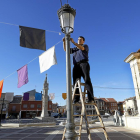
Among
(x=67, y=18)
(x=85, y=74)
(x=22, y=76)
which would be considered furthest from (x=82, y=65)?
(x=22, y=76)

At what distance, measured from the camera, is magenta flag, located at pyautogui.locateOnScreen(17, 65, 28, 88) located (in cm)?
770

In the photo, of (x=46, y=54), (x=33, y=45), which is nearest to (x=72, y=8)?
(x=46, y=54)

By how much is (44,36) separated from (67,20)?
3.11 metres

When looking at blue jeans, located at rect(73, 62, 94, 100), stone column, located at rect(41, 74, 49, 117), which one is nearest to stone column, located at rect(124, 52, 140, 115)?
blue jeans, located at rect(73, 62, 94, 100)

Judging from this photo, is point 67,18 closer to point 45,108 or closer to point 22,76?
point 22,76

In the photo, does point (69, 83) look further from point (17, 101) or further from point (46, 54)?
point (17, 101)

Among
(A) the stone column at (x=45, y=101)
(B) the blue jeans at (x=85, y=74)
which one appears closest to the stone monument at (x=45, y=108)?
(A) the stone column at (x=45, y=101)

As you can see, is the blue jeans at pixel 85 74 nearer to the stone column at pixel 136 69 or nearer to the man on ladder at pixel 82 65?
the man on ladder at pixel 82 65

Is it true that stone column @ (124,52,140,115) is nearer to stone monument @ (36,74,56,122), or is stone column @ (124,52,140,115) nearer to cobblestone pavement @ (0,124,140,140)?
cobblestone pavement @ (0,124,140,140)

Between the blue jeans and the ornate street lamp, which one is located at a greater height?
the ornate street lamp

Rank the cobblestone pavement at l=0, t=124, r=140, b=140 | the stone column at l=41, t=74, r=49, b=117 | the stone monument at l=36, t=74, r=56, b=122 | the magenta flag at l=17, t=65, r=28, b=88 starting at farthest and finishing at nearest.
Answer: the stone column at l=41, t=74, r=49, b=117
the stone monument at l=36, t=74, r=56, b=122
the cobblestone pavement at l=0, t=124, r=140, b=140
the magenta flag at l=17, t=65, r=28, b=88

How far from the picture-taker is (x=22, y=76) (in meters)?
7.79

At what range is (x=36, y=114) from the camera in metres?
46.9

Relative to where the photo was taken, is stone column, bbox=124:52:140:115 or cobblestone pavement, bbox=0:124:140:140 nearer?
cobblestone pavement, bbox=0:124:140:140
